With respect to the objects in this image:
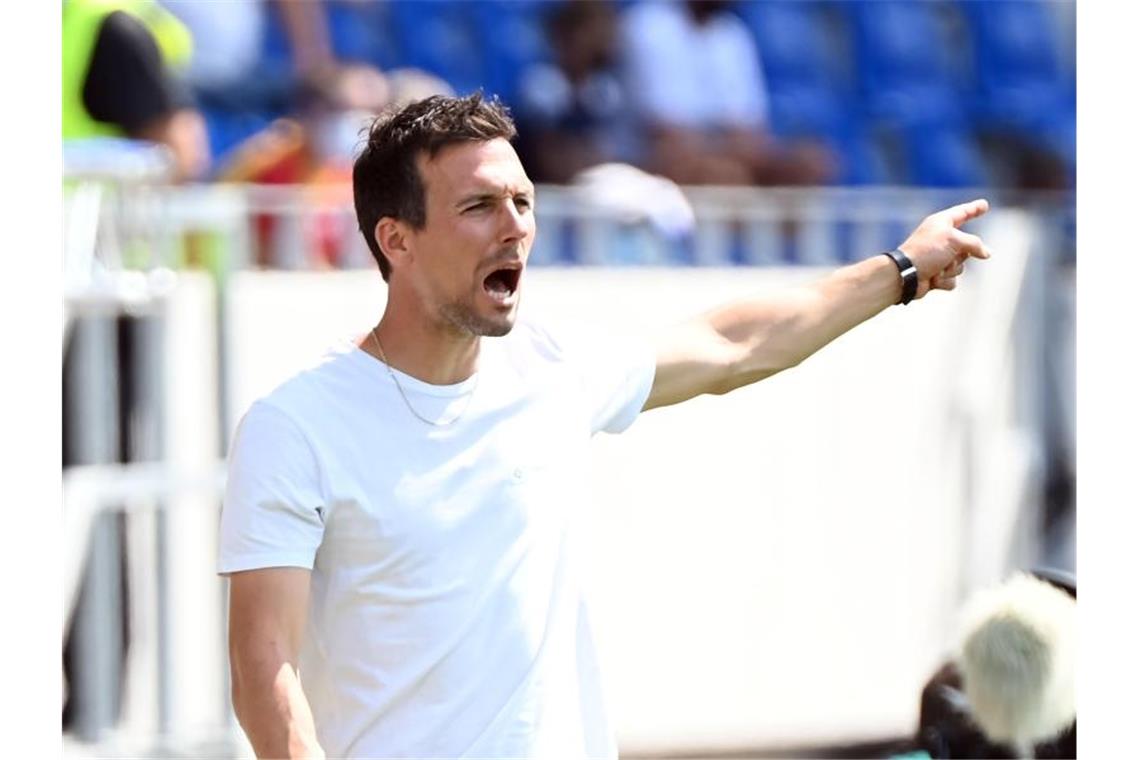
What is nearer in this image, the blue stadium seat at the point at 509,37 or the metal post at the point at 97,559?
the metal post at the point at 97,559

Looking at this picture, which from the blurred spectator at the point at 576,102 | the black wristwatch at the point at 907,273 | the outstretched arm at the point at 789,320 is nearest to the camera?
the outstretched arm at the point at 789,320

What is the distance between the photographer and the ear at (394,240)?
327 cm

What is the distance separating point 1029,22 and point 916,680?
4.09 metres

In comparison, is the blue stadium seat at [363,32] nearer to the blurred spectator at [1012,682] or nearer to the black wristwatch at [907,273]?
the black wristwatch at [907,273]

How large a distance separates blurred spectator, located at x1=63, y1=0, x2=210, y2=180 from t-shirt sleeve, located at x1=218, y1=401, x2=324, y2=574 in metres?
3.72

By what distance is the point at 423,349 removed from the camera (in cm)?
323

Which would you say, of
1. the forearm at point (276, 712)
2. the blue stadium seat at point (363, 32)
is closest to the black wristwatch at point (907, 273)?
the forearm at point (276, 712)

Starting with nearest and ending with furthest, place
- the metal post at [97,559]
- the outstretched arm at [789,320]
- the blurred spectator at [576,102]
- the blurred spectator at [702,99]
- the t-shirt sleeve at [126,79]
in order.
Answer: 1. the outstretched arm at [789,320]
2. the metal post at [97,559]
3. the t-shirt sleeve at [126,79]
4. the blurred spectator at [576,102]
5. the blurred spectator at [702,99]

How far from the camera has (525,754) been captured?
315 centimetres

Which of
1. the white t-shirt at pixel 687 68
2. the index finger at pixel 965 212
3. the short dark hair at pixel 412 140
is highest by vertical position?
the white t-shirt at pixel 687 68

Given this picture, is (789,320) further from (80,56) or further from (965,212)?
(80,56)

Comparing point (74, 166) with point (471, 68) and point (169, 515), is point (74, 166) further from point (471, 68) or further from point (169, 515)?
point (471, 68)
